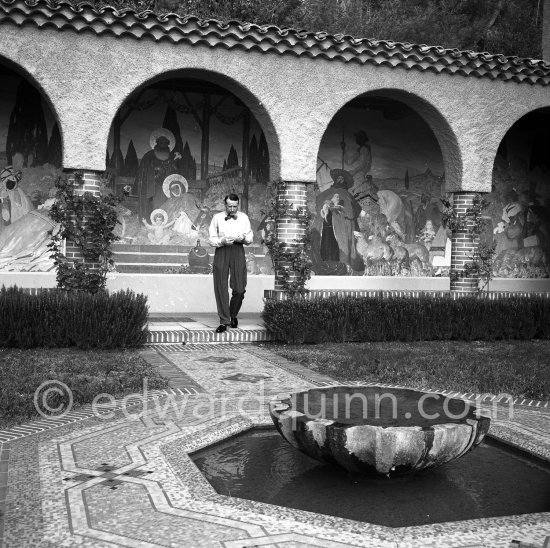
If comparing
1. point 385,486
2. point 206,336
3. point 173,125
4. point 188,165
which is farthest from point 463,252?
point 385,486

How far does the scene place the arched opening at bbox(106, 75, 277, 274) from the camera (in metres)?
12.0

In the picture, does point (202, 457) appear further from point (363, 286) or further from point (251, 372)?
point (363, 286)

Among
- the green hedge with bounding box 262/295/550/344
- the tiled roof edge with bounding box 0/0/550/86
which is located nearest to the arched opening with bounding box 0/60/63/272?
the tiled roof edge with bounding box 0/0/550/86

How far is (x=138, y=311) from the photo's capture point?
886cm

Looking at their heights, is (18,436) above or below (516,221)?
below

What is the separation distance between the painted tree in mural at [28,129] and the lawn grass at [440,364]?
16.2ft

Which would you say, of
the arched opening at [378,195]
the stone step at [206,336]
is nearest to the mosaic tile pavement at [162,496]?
the stone step at [206,336]

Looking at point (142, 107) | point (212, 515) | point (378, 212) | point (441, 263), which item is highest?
point (142, 107)

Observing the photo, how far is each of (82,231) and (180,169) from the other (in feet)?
10.3

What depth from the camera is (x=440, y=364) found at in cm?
813

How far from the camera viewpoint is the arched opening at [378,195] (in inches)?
519

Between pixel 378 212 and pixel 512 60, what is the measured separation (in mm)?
3456

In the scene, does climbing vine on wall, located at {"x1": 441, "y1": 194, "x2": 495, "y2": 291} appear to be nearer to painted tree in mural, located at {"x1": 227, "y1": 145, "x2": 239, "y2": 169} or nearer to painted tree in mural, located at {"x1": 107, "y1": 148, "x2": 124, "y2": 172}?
painted tree in mural, located at {"x1": 227, "y1": 145, "x2": 239, "y2": 169}

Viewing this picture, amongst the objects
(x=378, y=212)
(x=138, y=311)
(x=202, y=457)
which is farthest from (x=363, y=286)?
(x=202, y=457)
